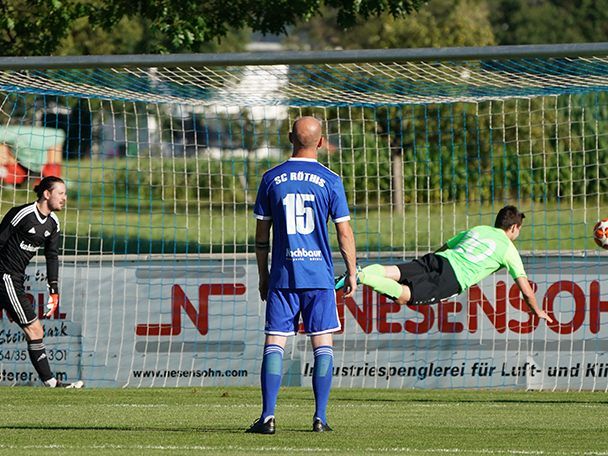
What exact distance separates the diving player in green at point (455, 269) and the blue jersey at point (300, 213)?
3707 millimetres

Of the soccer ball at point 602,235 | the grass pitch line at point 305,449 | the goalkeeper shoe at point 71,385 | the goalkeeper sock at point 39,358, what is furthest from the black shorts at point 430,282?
the grass pitch line at point 305,449

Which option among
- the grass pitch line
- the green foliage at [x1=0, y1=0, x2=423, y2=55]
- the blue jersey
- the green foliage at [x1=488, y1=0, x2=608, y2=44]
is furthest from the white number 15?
the green foliage at [x1=488, y1=0, x2=608, y2=44]

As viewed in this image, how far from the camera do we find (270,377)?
7953 millimetres

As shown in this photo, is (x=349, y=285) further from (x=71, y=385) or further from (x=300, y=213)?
(x=71, y=385)

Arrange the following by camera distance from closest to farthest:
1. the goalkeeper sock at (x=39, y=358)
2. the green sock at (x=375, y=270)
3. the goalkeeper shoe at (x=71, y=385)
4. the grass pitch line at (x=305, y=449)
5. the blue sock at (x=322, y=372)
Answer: the grass pitch line at (x=305, y=449) → the blue sock at (x=322, y=372) → the green sock at (x=375, y=270) → the goalkeeper sock at (x=39, y=358) → the goalkeeper shoe at (x=71, y=385)

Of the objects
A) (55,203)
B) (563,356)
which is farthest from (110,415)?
(563,356)

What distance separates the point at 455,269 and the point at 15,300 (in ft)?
13.8

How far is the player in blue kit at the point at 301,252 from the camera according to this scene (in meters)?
7.95

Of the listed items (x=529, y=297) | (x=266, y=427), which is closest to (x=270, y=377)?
(x=266, y=427)

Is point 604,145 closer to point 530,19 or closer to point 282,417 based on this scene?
point 282,417

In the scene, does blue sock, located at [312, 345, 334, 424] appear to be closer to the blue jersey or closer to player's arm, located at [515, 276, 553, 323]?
the blue jersey

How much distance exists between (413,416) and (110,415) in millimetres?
2325

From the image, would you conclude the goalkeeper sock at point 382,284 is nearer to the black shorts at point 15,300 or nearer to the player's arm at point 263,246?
the black shorts at point 15,300

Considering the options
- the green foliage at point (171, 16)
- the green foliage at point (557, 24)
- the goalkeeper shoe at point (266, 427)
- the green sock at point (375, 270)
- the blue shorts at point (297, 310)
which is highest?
the green foliage at point (557, 24)
